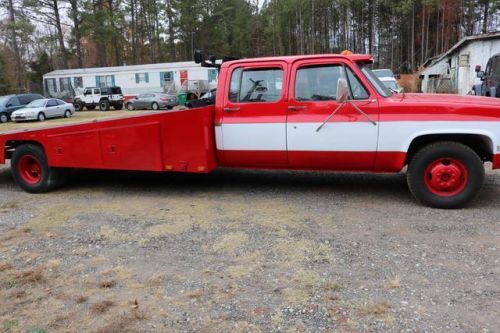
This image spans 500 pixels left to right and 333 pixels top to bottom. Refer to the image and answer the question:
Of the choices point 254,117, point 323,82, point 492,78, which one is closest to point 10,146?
point 254,117

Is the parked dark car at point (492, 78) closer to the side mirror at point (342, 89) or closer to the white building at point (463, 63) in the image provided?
the white building at point (463, 63)

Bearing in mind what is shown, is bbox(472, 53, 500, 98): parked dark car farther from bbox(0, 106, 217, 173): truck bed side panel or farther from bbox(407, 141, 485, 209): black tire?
bbox(0, 106, 217, 173): truck bed side panel

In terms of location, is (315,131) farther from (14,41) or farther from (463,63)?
(14,41)

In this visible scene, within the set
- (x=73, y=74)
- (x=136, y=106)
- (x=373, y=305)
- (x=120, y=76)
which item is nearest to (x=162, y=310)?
(x=373, y=305)

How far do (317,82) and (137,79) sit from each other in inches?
1506

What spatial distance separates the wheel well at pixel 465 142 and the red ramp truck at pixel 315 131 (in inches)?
0.5

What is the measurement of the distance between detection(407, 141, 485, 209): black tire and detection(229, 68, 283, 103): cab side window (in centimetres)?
201

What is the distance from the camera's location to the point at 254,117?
6.28m

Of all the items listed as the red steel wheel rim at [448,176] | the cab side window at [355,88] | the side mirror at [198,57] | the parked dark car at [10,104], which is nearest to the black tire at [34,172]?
the side mirror at [198,57]

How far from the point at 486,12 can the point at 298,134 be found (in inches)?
2005

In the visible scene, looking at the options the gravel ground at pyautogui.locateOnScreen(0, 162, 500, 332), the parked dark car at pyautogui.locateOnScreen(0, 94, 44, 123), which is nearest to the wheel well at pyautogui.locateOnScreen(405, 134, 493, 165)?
the gravel ground at pyautogui.locateOnScreen(0, 162, 500, 332)

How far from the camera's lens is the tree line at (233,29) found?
152 feet

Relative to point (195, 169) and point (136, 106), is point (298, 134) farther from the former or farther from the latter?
point (136, 106)

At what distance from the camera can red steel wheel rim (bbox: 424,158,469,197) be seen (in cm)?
564
